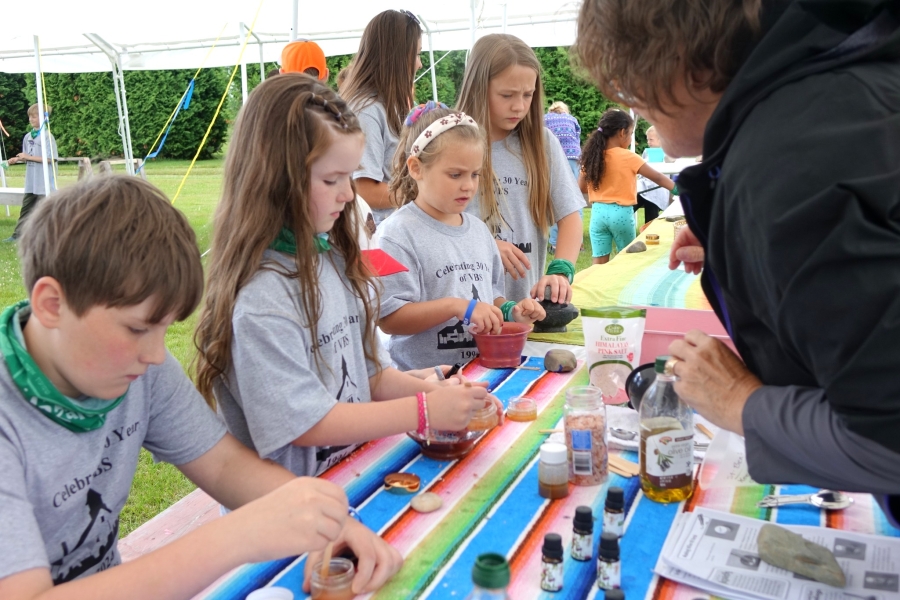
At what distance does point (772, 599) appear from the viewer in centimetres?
108

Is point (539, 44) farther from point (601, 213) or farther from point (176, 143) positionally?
point (176, 143)

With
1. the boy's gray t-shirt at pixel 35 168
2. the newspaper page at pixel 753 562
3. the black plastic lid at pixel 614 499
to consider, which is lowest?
the boy's gray t-shirt at pixel 35 168

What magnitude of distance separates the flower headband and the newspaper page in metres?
1.62

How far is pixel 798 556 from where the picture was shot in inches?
45.0

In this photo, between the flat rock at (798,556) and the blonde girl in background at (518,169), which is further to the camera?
the blonde girl in background at (518,169)

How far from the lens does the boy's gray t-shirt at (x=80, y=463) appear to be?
1.11 metres

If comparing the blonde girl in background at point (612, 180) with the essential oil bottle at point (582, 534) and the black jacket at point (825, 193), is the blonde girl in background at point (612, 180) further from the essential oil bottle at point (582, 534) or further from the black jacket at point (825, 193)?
the black jacket at point (825, 193)

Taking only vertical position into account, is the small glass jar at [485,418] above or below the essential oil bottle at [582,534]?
below

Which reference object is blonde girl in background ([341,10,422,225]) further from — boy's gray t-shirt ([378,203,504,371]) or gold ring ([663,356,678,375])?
gold ring ([663,356,678,375])

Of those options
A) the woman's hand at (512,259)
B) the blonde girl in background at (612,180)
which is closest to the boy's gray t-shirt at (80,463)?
the woman's hand at (512,259)

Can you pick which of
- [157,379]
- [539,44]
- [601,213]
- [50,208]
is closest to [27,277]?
[50,208]

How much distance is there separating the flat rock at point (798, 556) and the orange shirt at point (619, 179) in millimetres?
6555

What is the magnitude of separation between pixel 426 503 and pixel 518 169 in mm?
2026

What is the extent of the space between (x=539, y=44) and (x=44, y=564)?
453 inches
